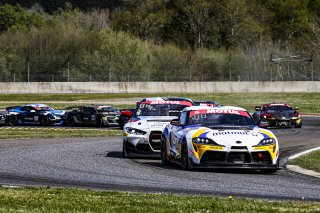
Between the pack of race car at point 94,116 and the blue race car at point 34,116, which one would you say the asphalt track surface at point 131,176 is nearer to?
the pack of race car at point 94,116

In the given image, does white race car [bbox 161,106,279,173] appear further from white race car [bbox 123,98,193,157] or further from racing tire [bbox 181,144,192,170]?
white race car [bbox 123,98,193,157]

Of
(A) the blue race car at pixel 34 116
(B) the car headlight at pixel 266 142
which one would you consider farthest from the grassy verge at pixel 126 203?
(A) the blue race car at pixel 34 116

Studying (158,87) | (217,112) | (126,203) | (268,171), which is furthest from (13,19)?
(126,203)

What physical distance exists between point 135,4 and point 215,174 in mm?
86130

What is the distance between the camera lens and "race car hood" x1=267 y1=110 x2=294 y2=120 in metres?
36.2

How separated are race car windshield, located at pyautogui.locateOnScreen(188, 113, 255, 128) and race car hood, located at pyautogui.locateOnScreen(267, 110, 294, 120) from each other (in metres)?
19.1

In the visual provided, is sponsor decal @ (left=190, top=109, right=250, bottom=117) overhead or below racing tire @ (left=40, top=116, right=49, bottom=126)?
overhead

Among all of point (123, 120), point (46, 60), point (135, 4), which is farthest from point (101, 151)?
point (135, 4)

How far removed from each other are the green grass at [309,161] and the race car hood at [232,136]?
4.90 feet

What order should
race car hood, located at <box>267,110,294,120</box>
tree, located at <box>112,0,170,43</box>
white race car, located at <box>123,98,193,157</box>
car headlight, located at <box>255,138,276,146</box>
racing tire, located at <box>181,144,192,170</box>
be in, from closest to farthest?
car headlight, located at <box>255,138,276,146</box> < racing tire, located at <box>181,144,192,170</box> < white race car, located at <box>123,98,193,157</box> < race car hood, located at <box>267,110,294,120</box> < tree, located at <box>112,0,170,43</box>

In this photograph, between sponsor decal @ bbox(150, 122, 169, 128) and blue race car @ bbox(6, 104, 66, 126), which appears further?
blue race car @ bbox(6, 104, 66, 126)

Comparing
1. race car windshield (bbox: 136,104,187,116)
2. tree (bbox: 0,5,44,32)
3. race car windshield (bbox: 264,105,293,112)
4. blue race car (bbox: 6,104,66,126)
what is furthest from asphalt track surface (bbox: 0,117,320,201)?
tree (bbox: 0,5,44,32)

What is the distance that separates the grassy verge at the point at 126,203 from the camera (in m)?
10.1

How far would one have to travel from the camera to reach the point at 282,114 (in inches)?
1435
